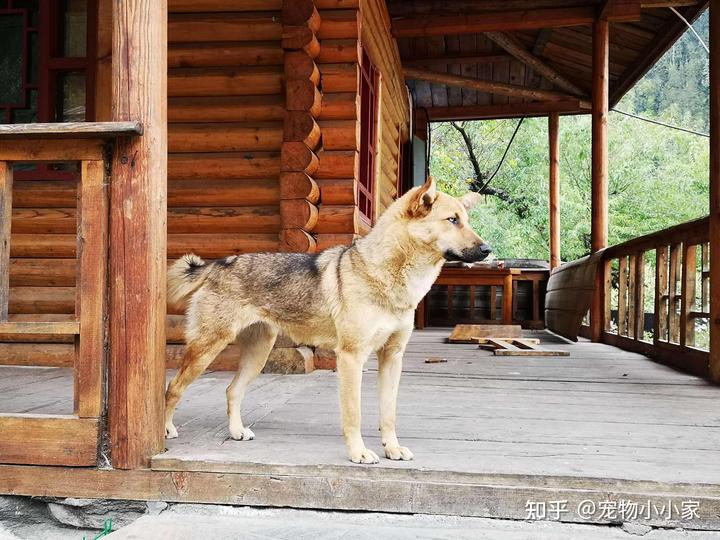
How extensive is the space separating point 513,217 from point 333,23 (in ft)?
65.4

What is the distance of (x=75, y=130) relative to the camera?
271cm

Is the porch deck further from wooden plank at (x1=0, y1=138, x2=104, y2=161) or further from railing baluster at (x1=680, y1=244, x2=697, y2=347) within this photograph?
wooden plank at (x1=0, y1=138, x2=104, y2=161)

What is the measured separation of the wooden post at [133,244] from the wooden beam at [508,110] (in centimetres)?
1080

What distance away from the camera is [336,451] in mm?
2865

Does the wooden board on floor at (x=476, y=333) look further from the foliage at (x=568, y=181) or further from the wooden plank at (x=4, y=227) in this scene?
the foliage at (x=568, y=181)

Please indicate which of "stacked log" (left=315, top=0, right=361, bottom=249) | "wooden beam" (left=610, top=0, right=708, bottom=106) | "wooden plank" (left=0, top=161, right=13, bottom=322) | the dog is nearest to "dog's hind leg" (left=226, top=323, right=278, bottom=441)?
the dog

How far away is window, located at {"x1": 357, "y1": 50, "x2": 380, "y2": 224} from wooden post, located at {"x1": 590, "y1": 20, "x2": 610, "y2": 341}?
3.16m

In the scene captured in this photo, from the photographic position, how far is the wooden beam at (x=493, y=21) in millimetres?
9000

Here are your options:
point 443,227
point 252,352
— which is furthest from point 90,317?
point 443,227

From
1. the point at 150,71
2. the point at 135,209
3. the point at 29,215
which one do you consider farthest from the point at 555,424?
the point at 29,215

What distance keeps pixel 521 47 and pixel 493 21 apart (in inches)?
67.4

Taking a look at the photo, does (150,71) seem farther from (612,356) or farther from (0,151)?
(612,356)

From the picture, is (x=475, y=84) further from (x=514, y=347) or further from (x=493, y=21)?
(x=514, y=347)

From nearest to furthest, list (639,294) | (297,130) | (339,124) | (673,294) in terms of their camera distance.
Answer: (297,130) < (339,124) < (673,294) < (639,294)
